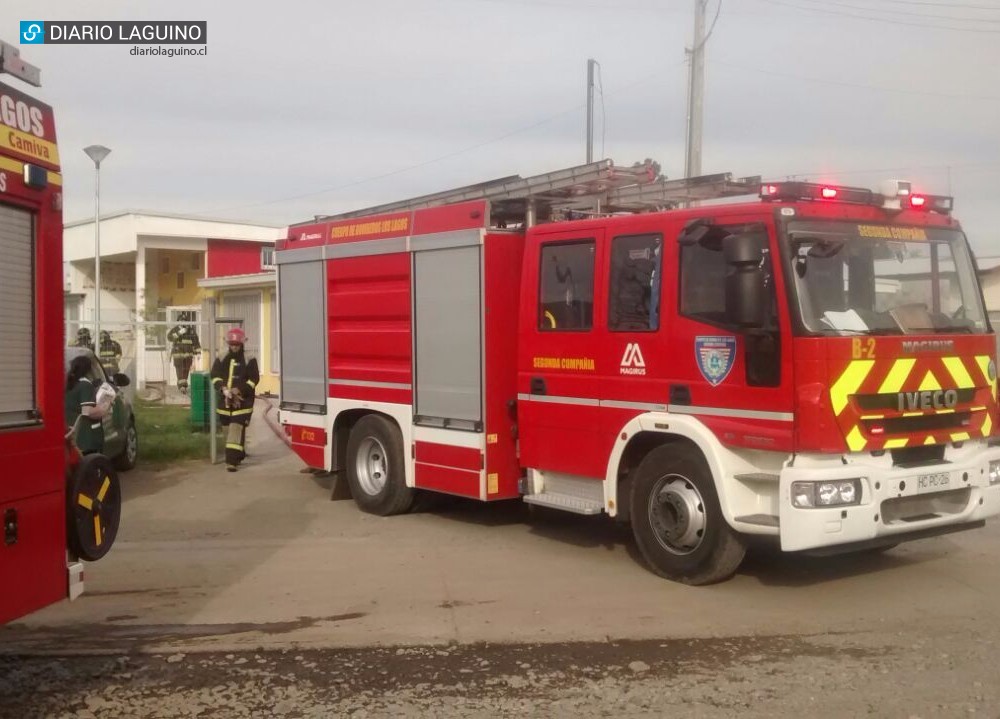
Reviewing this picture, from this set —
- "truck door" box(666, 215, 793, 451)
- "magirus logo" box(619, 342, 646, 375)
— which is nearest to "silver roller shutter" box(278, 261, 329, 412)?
"magirus logo" box(619, 342, 646, 375)

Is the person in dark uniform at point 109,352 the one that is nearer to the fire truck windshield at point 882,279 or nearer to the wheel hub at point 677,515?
the wheel hub at point 677,515

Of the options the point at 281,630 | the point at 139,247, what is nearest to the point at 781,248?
the point at 281,630

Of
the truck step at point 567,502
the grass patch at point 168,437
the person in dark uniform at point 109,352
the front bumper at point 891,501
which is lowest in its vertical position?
the grass patch at point 168,437

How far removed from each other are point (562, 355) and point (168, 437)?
9262 mm

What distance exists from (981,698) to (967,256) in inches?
141

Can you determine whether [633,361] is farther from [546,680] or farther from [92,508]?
[92,508]

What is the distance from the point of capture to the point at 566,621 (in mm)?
6641

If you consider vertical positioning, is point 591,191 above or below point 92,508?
above

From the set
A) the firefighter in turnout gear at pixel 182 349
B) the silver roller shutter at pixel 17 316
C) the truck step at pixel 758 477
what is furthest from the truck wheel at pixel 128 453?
the firefighter in turnout gear at pixel 182 349

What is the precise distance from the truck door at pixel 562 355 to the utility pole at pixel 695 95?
9175mm

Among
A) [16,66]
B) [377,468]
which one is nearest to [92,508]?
[16,66]

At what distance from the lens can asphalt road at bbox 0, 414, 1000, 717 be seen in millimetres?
5320

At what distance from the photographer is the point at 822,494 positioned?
6438mm

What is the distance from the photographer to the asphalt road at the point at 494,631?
5.32 m
